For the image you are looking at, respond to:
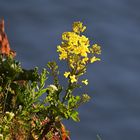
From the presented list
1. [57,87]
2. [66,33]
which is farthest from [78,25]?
[57,87]

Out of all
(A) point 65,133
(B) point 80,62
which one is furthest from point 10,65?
(A) point 65,133

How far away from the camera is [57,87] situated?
15.4 meters

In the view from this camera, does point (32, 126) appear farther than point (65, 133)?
No

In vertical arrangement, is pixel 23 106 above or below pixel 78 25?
below

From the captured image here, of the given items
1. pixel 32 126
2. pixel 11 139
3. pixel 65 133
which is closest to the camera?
pixel 11 139

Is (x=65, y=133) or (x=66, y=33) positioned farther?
(x=65, y=133)

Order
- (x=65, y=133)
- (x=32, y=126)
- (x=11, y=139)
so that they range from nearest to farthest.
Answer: (x=11, y=139) < (x=32, y=126) < (x=65, y=133)

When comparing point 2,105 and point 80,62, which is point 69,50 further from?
point 2,105

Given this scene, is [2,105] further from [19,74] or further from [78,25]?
[78,25]

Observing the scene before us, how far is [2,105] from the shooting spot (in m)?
15.4

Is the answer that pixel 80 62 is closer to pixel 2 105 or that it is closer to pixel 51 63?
pixel 51 63

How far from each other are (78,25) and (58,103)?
61.1 inches

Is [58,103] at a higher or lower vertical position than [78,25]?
lower

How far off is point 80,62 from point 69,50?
0.34 metres
